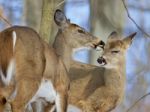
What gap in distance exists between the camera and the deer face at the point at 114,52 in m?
9.81

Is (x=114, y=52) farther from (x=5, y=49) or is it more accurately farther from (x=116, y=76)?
(x=5, y=49)

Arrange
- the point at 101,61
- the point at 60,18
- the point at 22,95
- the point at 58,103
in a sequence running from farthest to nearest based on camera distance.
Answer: the point at 101,61 < the point at 60,18 < the point at 58,103 < the point at 22,95

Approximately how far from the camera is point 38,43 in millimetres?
7238

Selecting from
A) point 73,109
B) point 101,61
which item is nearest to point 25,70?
point 101,61

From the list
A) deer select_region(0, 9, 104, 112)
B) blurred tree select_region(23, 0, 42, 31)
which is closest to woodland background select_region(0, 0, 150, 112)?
blurred tree select_region(23, 0, 42, 31)

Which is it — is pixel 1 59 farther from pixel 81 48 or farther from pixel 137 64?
pixel 137 64

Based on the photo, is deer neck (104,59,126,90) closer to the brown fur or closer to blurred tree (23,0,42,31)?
the brown fur

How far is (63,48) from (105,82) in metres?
1.15

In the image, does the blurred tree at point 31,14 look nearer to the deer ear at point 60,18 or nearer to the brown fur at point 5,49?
the deer ear at point 60,18

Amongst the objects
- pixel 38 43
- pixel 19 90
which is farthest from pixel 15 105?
pixel 38 43

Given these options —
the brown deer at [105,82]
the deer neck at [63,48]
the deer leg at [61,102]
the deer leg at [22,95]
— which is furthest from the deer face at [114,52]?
the deer leg at [22,95]

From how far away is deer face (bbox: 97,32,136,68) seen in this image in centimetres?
981

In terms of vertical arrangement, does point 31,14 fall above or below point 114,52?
below

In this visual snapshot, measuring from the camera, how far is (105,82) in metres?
10.1
